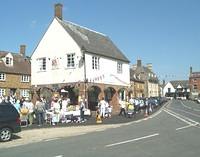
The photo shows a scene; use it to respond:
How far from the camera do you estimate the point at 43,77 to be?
44.0 m

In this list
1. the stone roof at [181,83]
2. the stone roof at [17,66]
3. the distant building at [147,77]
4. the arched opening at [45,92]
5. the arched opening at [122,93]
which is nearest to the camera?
the arched opening at [45,92]

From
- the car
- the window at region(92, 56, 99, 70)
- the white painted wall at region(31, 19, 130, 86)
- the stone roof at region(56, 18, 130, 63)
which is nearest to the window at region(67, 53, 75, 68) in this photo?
the white painted wall at region(31, 19, 130, 86)

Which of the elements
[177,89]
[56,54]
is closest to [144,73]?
[177,89]

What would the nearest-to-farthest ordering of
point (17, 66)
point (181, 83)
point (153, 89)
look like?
1. point (17, 66)
2. point (153, 89)
3. point (181, 83)

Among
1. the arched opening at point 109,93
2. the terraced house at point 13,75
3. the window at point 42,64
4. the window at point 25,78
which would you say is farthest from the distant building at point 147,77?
the window at point 42,64

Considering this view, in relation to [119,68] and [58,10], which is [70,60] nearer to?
[58,10]

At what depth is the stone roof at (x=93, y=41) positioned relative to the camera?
142 feet

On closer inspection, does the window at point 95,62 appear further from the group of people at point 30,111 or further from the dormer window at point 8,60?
the dormer window at point 8,60

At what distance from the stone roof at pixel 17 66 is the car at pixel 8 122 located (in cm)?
4344

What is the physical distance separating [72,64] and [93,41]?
5.75m

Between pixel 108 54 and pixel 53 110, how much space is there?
20.0 meters

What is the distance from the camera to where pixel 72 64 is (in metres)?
42.2

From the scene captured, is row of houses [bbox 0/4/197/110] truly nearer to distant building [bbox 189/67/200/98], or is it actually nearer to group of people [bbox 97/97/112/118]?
group of people [bbox 97/97/112/118]

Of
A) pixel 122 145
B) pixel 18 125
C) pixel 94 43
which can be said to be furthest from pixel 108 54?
pixel 122 145
